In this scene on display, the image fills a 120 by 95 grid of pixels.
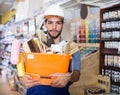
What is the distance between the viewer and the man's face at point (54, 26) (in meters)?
1.91

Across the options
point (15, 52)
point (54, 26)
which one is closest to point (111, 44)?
point (54, 26)

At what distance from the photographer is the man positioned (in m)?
1.72

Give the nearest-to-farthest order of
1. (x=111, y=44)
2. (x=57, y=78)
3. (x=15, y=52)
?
(x=57, y=78), (x=15, y=52), (x=111, y=44)

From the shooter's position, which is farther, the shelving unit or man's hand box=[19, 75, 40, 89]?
the shelving unit

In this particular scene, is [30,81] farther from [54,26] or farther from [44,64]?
[54,26]

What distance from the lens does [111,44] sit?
2.83 m

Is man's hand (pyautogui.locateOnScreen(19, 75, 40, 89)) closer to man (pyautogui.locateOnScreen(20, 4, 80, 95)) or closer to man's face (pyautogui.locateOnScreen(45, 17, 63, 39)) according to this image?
man (pyautogui.locateOnScreen(20, 4, 80, 95))

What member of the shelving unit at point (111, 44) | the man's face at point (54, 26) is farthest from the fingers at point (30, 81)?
the shelving unit at point (111, 44)

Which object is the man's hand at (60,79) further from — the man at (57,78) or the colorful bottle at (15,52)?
the colorful bottle at (15,52)

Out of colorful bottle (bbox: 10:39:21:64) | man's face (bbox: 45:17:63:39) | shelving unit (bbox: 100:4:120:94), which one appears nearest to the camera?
colorful bottle (bbox: 10:39:21:64)

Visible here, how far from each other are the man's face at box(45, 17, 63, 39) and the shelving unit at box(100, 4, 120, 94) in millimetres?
1047

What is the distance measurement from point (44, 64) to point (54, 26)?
1.23 ft

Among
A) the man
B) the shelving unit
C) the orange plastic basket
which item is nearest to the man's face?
the man

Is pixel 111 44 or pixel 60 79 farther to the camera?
pixel 111 44
